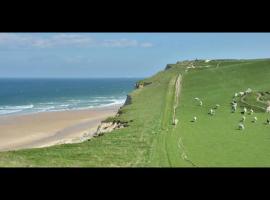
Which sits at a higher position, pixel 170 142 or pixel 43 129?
pixel 170 142

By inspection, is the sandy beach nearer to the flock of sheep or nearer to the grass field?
the grass field

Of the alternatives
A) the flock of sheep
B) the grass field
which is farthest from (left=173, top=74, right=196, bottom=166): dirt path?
the flock of sheep

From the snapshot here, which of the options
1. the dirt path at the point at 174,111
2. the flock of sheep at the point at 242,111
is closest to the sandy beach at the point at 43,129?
the dirt path at the point at 174,111

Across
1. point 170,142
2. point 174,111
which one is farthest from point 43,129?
point 170,142

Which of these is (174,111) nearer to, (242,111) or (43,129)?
(242,111)
